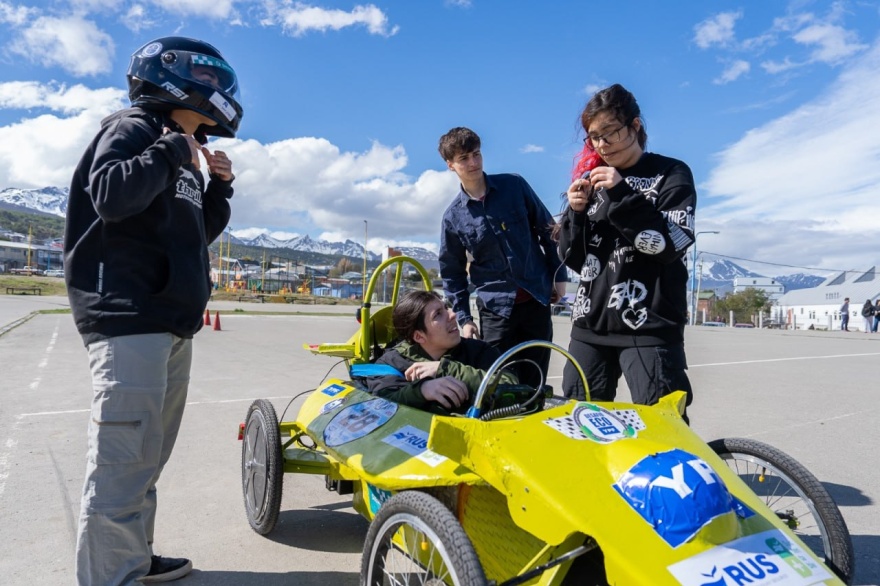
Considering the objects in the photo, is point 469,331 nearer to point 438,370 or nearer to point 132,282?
point 438,370

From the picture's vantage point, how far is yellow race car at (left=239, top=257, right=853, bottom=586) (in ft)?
5.71

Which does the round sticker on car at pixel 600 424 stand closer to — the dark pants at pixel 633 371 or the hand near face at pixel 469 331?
the dark pants at pixel 633 371

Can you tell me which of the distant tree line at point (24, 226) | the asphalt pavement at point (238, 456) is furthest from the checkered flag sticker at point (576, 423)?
the distant tree line at point (24, 226)

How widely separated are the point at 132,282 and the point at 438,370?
1367mm

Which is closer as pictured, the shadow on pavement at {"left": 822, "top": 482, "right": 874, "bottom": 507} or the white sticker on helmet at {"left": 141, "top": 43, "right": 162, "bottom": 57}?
the white sticker on helmet at {"left": 141, "top": 43, "right": 162, "bottom": 57}

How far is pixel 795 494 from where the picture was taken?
2.45m

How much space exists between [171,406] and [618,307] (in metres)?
2.00

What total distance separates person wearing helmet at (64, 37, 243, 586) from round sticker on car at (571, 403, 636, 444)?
1.53 m

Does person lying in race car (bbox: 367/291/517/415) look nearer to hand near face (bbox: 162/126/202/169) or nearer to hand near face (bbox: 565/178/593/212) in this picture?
hand near face (bbox: 565/178/593/212)

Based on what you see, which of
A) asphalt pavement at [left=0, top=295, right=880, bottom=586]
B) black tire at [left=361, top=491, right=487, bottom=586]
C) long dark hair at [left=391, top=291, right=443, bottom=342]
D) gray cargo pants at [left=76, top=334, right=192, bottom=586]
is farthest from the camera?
long dark hair at [left=391, top=291, right=443, bottom=342]

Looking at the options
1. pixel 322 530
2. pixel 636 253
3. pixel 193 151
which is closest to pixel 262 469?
pixel 322 530

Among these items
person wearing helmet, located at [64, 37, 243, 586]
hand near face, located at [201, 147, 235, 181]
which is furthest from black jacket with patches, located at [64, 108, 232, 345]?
hand near face, located at [201, 147, 235, 181]

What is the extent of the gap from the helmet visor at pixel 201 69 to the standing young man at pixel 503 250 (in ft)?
5.02

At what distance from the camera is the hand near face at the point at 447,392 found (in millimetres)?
2721
